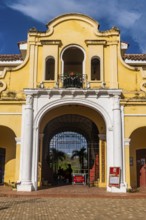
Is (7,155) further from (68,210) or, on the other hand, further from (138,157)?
(68,210)

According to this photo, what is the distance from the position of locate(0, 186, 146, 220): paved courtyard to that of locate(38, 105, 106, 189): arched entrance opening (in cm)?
337

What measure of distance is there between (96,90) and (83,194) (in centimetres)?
536

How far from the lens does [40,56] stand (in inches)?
690

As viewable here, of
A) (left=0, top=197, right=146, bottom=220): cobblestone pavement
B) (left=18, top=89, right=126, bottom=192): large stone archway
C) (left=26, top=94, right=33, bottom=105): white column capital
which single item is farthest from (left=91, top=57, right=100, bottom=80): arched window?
(left=0, top=197, right=146, bottom=220): cobblestone pavement

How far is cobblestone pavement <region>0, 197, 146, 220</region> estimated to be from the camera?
9.16 metres

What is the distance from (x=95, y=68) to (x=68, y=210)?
10.3 metres

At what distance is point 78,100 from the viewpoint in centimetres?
1658

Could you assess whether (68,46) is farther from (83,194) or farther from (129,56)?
(83,194)

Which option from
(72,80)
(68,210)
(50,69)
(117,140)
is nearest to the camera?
(68,210)

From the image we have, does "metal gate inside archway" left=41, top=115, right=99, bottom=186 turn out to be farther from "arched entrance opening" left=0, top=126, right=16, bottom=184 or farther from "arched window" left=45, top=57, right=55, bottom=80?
"arched window" left=45, top=57, right=55, bottom=80

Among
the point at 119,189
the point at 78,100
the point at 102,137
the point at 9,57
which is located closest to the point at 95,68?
the point at 78,100

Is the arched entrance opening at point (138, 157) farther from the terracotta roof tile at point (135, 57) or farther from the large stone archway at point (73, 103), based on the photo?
the terracotta roof tile at point (135, 57)

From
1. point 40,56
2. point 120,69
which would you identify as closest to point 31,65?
point 40,56

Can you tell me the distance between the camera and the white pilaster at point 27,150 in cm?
1541
